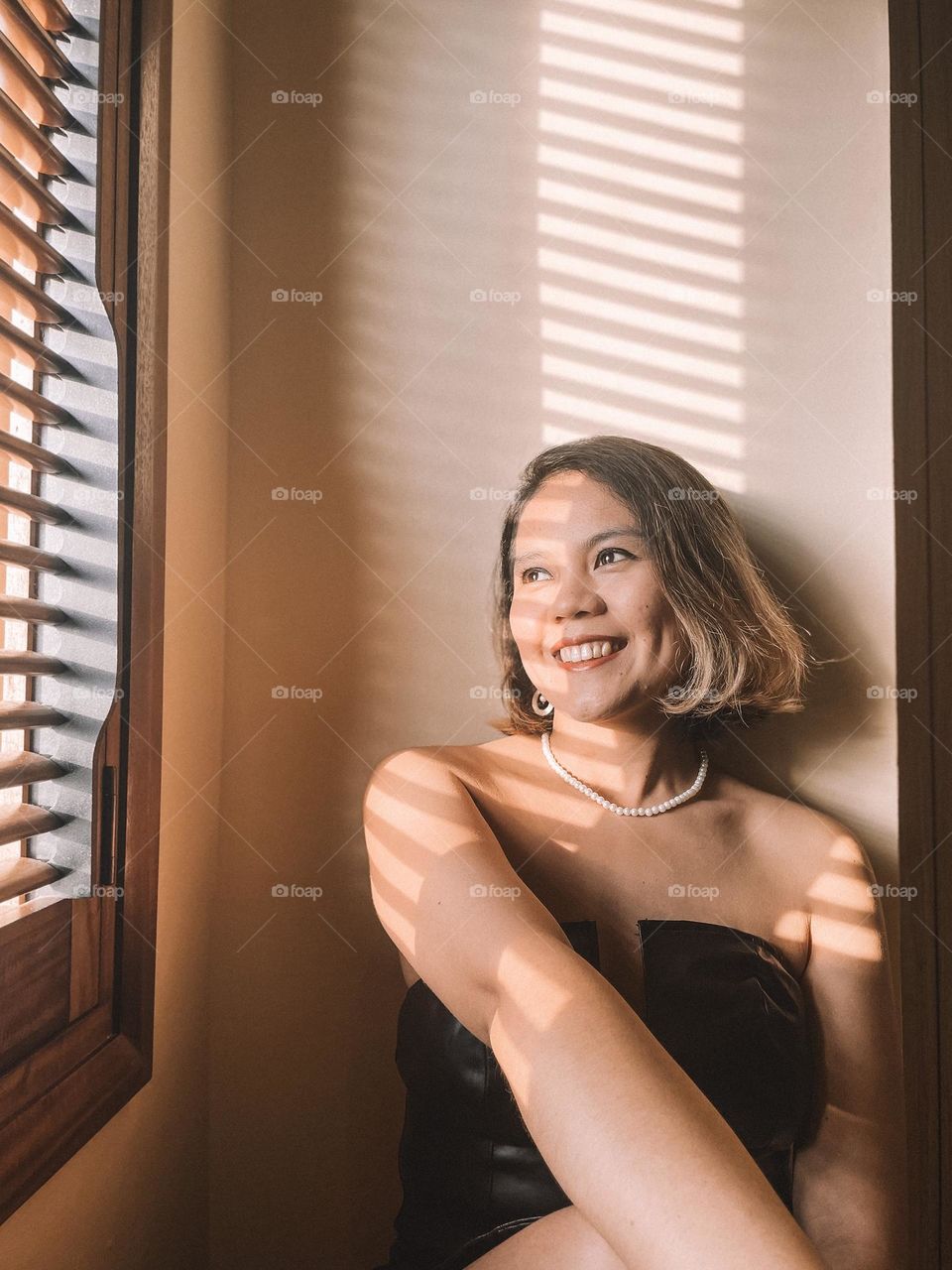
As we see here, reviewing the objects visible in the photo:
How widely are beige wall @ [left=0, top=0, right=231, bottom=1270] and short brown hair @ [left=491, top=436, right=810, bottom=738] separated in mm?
409

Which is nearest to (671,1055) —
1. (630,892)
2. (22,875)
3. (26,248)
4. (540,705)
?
(630,892)

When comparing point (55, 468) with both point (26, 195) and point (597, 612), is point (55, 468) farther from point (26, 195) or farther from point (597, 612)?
point (597, 612)

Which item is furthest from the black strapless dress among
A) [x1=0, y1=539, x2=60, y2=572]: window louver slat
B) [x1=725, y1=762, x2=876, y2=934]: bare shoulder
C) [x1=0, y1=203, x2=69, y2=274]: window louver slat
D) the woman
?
[x1=0, y1=203, x2=69, y2=274]: window louver slat

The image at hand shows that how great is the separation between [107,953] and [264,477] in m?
0.67

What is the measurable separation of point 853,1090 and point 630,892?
0.32 metres

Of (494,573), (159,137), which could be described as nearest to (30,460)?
(159,137)

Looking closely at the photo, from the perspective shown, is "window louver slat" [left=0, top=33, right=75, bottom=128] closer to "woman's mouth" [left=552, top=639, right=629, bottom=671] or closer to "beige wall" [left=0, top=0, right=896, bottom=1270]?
"beige wall" [left=0, top=0, right=896, bottom=1270]

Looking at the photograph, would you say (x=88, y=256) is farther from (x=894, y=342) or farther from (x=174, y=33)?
(x=894, y=342)

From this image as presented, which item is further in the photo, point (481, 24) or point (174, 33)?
point (481, 24)

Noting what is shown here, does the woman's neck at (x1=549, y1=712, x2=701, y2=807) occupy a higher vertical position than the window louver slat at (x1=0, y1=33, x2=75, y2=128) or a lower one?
lower

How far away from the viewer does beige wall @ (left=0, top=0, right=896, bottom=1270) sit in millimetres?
1208

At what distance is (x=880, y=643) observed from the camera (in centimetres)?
121

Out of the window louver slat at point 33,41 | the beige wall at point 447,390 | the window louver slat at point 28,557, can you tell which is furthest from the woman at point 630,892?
the window louver slat at point 33,41

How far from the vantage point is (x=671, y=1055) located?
3.09ft
